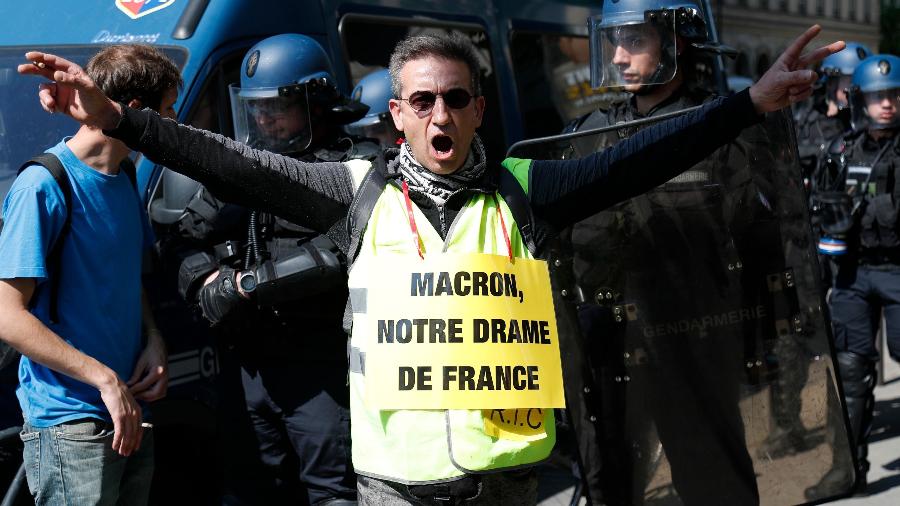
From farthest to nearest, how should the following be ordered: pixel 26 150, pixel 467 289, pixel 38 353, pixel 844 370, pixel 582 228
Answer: pixel 844 370 → pixel 26 150 → pixel 582 228 → pixel 38 353 → pixel 467 289

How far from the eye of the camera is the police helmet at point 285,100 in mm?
4359

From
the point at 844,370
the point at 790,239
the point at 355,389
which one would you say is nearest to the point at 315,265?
the point at 355,389

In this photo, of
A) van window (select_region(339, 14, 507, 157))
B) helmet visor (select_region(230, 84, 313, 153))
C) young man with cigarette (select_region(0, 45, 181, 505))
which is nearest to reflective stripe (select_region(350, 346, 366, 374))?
young man with cigarette (select_region(0, 45, 181, 505))

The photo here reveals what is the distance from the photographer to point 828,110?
31.2ft

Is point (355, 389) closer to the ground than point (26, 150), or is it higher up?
closer to the ground

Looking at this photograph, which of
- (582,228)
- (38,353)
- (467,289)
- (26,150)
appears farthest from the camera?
(26,150)

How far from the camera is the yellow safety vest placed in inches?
105

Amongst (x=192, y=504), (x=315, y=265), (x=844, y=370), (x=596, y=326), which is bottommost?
(x=844, y=370)

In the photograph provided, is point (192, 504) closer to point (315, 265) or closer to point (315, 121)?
point (315, 265)

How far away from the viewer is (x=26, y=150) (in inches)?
165

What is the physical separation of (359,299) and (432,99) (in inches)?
19.3

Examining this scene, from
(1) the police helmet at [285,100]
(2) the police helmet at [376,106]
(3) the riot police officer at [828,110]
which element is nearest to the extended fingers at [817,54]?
(1) the police helmet at [285,100]

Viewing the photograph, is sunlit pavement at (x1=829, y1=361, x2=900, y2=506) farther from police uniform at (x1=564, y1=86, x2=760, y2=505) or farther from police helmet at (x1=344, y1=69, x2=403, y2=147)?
police helmet at (x1=344, y1=69, x2=403, y2=147)

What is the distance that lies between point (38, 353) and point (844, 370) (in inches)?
165
